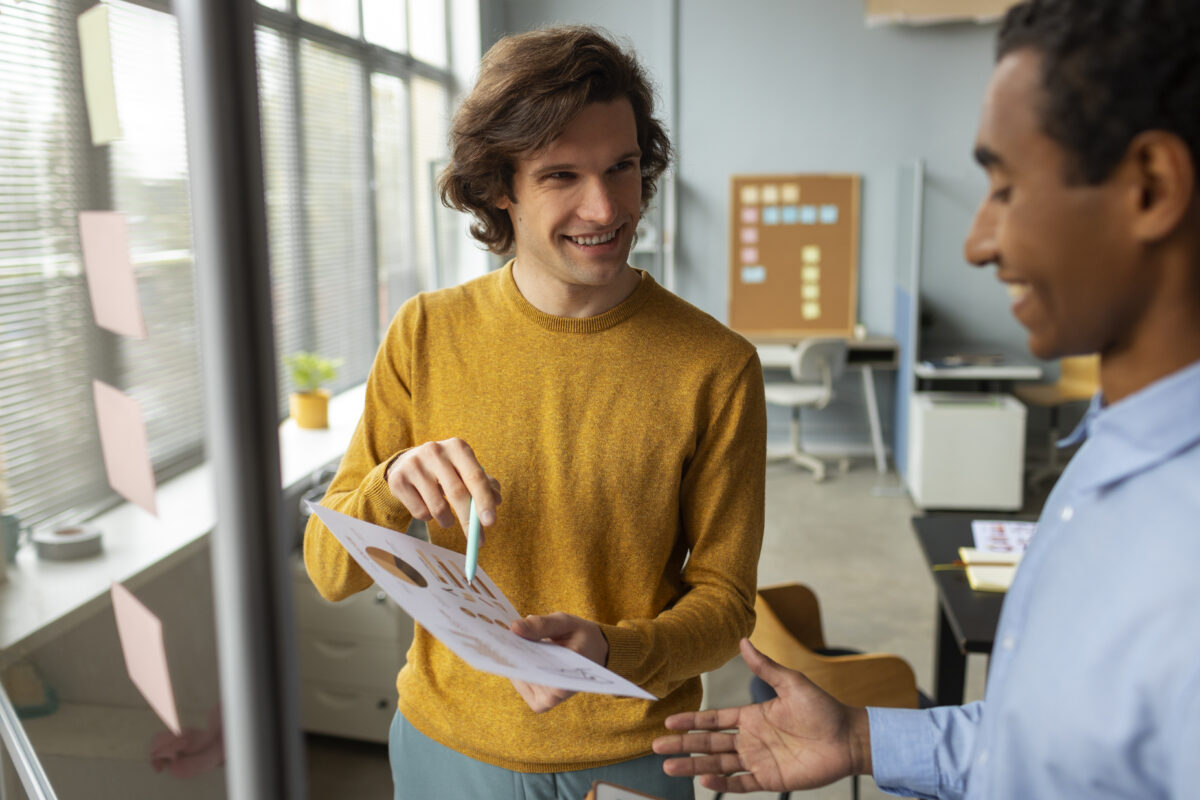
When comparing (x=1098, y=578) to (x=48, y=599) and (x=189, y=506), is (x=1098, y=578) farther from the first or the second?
(x=189, y=506)

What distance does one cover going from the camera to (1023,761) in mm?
724

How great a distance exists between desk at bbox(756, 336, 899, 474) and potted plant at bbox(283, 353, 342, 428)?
2992 millimetres

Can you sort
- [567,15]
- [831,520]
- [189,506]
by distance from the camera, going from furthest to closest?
[567,15] → [831,520] → [189,506]

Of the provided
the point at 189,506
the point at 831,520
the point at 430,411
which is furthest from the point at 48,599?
the point at 831,520

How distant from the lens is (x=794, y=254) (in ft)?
21.3

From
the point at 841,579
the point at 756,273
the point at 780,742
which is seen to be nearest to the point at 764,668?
the point at 780,742

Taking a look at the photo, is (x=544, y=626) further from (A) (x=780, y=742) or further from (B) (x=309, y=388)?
(B) (x=309, y=388)

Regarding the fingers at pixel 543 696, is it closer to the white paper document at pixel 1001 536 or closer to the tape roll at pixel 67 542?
the tape roll at pixel 67 542

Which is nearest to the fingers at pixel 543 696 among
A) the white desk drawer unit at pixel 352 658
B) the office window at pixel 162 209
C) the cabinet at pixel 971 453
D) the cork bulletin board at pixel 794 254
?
the office window at pixel 162 209

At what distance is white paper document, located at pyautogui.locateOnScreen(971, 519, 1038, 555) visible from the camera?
89.8 inches

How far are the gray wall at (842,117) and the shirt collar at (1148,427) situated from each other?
19.3 feet

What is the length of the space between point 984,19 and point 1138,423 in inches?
245

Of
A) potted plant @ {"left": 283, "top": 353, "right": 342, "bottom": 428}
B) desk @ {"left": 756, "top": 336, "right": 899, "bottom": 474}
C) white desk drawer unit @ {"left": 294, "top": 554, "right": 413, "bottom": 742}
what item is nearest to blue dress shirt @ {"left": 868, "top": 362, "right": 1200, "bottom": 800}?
white desk drawer unit @ {"left": 294, "top": 554, "right": 413, "bottom": 742}

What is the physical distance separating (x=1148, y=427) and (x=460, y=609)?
0.59 meters
